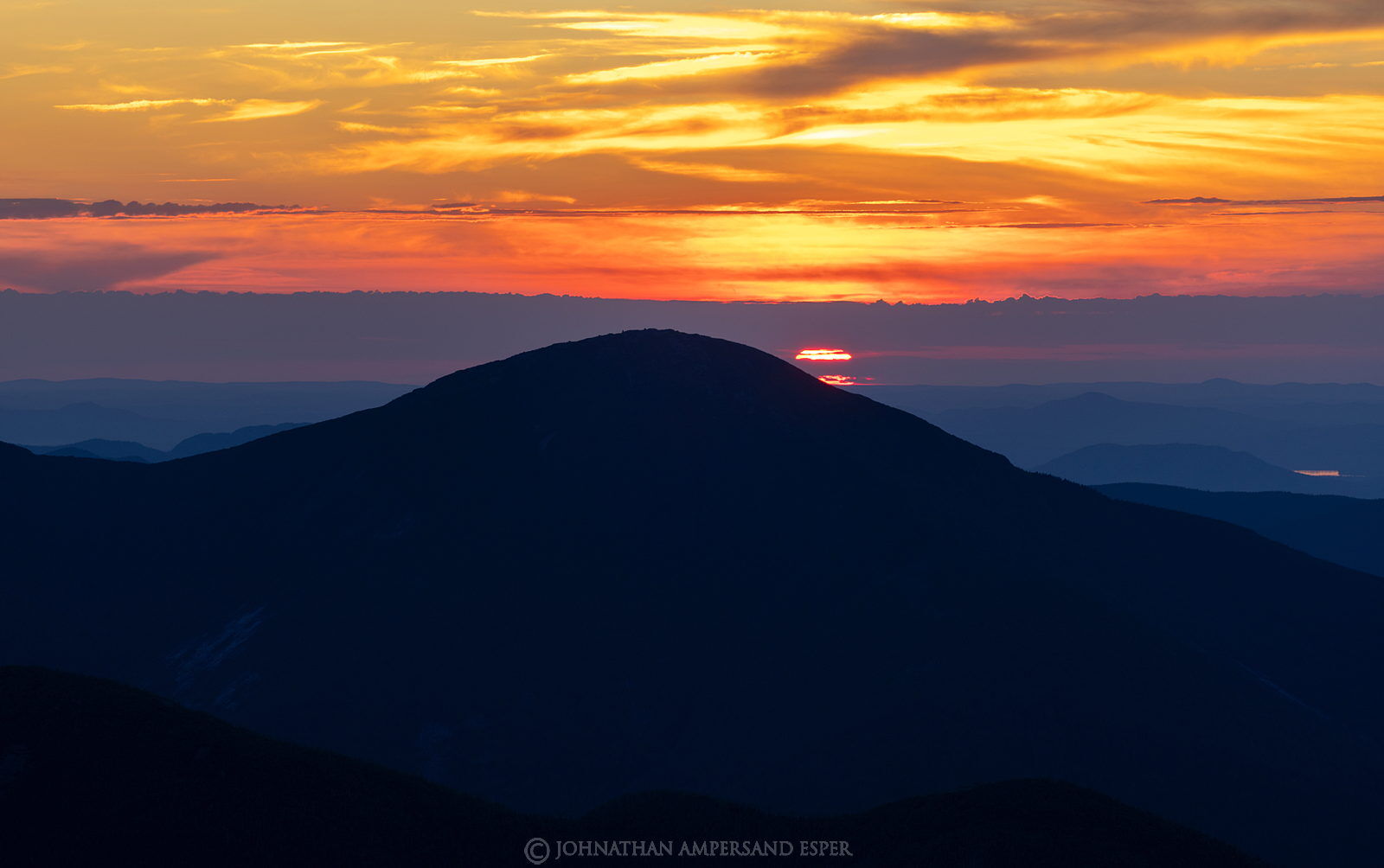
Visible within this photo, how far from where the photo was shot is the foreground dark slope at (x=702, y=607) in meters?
121

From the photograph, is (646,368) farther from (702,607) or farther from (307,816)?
(307,816)

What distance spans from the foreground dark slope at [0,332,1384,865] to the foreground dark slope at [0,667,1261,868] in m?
34.3

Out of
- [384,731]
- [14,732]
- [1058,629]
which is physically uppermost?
[14,732]

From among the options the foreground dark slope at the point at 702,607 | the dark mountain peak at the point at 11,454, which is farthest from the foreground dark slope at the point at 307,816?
the dark mountain peak at the point at 11,454

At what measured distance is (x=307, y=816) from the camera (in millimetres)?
72250

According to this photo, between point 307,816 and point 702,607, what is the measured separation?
3084 inches

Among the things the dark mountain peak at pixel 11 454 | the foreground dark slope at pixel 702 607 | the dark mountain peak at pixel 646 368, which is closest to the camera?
the foreground dark slope at pixel 702 607

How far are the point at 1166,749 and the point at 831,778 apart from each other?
33108 millimetres

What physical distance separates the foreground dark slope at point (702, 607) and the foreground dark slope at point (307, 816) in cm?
3430

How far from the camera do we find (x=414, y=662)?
453ft

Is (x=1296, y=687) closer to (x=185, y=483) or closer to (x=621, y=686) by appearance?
(x=621, y=686)

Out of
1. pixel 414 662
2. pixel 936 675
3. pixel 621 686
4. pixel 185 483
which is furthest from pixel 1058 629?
pixel 185 483

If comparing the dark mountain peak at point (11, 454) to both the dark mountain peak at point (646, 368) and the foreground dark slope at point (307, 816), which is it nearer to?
the dark mountain peak at point (646, 368)

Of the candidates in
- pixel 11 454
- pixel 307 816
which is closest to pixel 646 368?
pixel 11 454
